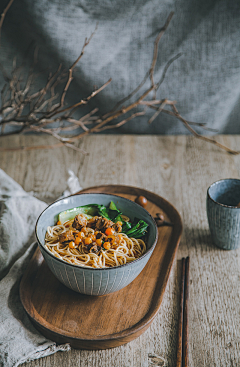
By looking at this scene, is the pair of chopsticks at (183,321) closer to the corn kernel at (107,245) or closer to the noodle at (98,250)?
the noodle at (98,250)

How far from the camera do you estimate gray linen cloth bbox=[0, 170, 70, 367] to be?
93 cm

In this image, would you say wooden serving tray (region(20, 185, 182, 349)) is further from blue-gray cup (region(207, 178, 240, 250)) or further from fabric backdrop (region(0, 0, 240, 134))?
fabric backdrop (region(0, 0, 240, 134))

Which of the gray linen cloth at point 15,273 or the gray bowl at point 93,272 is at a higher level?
the gray bowl at point 93,272

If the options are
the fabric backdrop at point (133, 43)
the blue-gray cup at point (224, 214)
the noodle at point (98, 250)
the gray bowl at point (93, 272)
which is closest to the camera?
the gray bowl at point (93, 272)

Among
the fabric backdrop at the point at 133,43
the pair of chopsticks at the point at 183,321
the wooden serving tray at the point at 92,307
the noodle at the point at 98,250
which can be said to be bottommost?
the pair of chopsticks at the point at 183,321

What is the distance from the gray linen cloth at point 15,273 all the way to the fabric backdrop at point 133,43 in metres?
0.97

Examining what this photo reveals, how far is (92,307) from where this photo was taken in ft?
3.32

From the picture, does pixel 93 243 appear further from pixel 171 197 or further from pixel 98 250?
pixel 171 197

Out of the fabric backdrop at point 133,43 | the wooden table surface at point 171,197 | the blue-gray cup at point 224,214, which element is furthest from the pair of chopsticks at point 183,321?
the fabric backdrop at point 133,43

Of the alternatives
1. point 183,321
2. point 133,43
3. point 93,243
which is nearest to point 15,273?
point 93,243

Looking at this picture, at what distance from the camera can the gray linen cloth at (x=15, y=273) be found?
3.05ft

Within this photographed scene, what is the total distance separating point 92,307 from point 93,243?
8.2 inches

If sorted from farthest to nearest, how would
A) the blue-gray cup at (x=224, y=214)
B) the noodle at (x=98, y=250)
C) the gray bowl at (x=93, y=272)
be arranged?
1. the blue-gray cup at (x=224, y=214)
2. the noodle at (x=98, y=250)
3. the gray bowl at (x=93, y=272)

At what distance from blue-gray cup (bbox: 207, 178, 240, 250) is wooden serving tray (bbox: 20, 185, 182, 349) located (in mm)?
210
